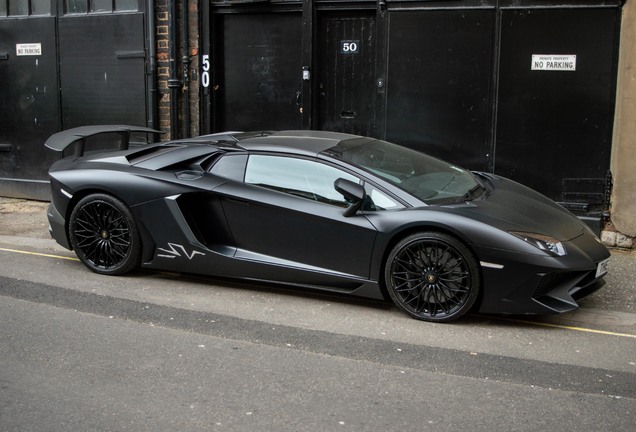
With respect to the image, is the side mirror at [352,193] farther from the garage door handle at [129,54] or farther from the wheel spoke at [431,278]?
the garage door handle at [129,54]

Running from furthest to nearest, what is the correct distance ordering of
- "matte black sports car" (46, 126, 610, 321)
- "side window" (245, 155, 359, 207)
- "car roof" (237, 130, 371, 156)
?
"car roof" (237, 130, 371, 156), "side window" (245, 155, 359, 207), "matte black sports car" (46, 126, 610, 321)

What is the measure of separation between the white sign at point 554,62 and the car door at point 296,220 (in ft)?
12.4

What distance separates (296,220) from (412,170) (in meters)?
1.13

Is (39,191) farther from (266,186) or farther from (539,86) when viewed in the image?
(539,86)

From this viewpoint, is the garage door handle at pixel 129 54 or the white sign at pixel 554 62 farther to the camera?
the garage door handle at pixel 129 54

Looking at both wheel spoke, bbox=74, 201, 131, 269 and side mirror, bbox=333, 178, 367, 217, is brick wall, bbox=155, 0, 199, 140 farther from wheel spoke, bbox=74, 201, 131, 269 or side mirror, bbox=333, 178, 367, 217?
side mirror, bbox=333, 178, 367, 217

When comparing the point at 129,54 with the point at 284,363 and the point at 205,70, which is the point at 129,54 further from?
the point at 284,363

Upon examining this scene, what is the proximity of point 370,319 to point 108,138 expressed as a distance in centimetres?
622

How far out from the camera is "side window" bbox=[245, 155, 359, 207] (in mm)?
5906

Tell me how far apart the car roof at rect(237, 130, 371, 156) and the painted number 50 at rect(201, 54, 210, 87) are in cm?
358

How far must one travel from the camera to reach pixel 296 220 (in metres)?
5.89

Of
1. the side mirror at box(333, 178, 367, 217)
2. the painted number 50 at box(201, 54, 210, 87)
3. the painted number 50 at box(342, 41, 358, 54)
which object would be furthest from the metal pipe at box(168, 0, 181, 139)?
the side mirror at box(333, 178, 367, 217)

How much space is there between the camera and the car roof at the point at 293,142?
6.20 metres

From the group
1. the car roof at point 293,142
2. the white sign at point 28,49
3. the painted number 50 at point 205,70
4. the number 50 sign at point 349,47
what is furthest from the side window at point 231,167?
Result: the white sign at point 28,49
